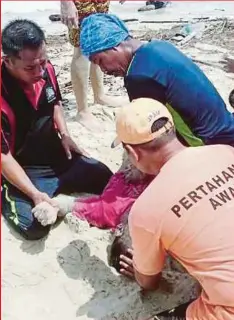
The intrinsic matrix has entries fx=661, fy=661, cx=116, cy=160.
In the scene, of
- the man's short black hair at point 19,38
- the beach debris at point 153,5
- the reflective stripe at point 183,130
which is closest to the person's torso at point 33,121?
the man's short black hair at point 19,38

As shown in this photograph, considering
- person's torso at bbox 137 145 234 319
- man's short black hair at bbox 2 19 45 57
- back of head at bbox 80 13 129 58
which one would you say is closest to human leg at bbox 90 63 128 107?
back of head at bbox 80 13 129 58

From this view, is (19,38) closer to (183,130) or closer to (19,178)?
(19,178)

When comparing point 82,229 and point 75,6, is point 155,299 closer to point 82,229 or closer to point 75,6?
point 82,229

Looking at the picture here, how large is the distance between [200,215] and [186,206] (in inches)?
2.2

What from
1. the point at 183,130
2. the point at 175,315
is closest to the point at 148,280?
the point at 175,315

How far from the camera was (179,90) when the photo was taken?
307 centimetres

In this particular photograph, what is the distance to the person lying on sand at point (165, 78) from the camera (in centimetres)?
304

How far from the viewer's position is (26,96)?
131 inches

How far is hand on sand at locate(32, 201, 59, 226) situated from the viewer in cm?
318

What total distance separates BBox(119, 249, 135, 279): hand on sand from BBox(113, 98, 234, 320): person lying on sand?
22.3 inches

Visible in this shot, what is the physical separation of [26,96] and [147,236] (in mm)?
1282

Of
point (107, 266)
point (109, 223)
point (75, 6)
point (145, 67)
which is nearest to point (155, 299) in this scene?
point (107, 266)

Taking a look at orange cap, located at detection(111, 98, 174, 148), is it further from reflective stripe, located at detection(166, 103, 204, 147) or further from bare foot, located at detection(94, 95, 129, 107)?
bare foot, located at detection(94, 95, 129, 107)

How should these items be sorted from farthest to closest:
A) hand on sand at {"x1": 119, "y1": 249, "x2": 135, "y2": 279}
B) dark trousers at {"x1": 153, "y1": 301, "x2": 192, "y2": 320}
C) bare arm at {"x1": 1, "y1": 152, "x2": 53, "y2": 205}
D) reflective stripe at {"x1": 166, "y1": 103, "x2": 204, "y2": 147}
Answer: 1. bare arm at {"x1": 1, "y1": 152, "x2": 53, "y2": 205}
2. reflective stripe at {"x1": 166, "y1": 103, "x2": 204, "y2": 147}
3. hand on sand at {"x1": 119, "y1": 249, "x2": 135, "y2": 279}
4. dark trousers at {"x1": 153, "y1": 301, "x2": 192, "y2": 320}
